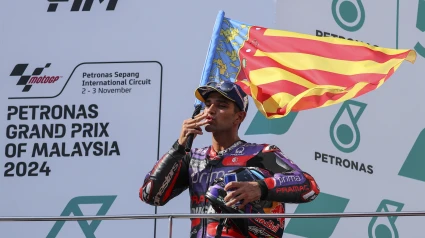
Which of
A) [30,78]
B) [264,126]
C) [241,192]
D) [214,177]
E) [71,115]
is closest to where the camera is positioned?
[241,192]

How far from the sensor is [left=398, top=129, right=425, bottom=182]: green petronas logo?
8194mm

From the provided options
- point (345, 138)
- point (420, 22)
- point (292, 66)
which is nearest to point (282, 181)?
point (292, 66)

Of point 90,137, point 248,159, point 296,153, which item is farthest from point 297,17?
point 248,159

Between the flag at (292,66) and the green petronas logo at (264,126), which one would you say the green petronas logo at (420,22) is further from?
the flag at (292,66)

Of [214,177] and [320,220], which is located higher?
[214,177]

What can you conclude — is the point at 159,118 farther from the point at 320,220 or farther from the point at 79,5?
the point at 320,220

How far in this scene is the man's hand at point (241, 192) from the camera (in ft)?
18.0

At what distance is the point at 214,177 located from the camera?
18.9ft

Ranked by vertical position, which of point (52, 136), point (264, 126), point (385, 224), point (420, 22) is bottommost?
point (385, 224)

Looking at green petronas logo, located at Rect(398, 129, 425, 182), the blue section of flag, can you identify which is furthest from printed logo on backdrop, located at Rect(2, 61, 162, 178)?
green petronas logo, located at Rect(398, 129, 425, 182)

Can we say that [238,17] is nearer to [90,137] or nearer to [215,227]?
[90,137]

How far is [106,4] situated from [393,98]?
208cm

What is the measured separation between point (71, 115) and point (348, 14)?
2.01 m

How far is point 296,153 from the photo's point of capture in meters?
7.93
